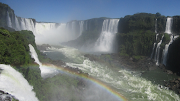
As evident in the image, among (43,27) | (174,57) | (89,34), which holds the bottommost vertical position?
(174,57)

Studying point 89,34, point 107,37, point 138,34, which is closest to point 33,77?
point 138,34

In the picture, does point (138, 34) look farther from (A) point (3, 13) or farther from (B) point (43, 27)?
(B) point (43, 27)

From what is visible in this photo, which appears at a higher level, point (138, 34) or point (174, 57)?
point (138, 34)

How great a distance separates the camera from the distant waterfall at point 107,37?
30.1 metres

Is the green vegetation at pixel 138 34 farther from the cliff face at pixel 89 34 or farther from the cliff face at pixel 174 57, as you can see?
the cliff face at pixel 89 34

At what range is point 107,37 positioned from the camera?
102 feet

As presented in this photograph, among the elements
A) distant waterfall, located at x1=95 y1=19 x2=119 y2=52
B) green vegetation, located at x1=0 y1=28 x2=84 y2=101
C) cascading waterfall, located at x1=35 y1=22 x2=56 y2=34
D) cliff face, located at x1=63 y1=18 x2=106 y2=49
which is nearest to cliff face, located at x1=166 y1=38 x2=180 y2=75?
distant waterfall, located at x1=95 y1=19 x2=119 y2=52

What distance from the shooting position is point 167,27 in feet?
71.4

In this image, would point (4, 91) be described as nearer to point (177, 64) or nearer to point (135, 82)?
point (135, 82)

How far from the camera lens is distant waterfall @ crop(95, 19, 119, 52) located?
3014 cm

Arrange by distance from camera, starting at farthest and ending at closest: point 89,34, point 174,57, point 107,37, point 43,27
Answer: point 43,27
point 89,34
point 107,37
point 174,57

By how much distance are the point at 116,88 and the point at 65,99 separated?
5.14 metres

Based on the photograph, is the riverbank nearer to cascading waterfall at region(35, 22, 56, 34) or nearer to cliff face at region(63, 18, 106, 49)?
cliff face at region(63, 18, 106, 49)

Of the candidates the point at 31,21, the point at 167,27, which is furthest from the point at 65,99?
the point at 31,21
